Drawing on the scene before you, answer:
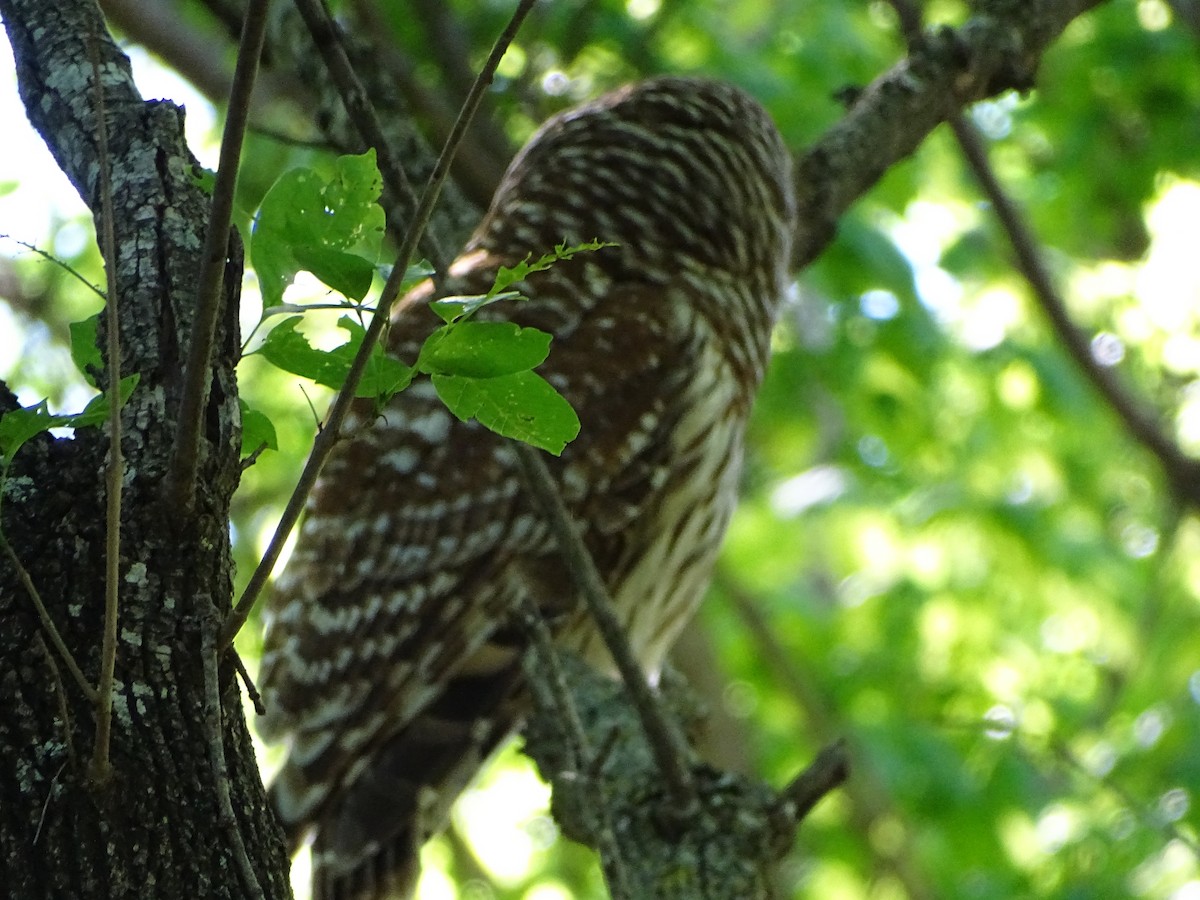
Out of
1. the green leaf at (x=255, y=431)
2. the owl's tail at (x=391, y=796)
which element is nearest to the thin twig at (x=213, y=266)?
the green leaf at (x=255, y=431)

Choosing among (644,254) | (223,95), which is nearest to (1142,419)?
(644,254)

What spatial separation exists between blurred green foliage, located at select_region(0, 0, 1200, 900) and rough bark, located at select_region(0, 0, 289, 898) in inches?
114

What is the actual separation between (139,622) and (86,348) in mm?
240

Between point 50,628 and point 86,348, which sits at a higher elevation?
point 86,348

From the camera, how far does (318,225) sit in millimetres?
1217

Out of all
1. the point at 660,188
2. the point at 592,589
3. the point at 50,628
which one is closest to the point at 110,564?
the point at 50,628

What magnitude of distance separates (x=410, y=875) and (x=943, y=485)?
4.24 meters

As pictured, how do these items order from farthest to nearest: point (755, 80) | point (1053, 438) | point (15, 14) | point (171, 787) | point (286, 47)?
point (1053, 438)
point (755, 80)
point (286, 47)
point (15, 14)
point (171, 787)

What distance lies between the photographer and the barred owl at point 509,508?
2801 mm

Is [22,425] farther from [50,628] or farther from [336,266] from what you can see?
[336,266]

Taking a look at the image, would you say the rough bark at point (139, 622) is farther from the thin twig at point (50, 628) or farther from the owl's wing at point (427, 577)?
the owl's wing at point (427, 577)

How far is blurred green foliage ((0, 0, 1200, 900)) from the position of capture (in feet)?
17.2

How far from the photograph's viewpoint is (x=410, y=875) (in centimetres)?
278

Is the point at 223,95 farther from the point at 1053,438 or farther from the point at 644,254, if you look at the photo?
the point at 1053,438
